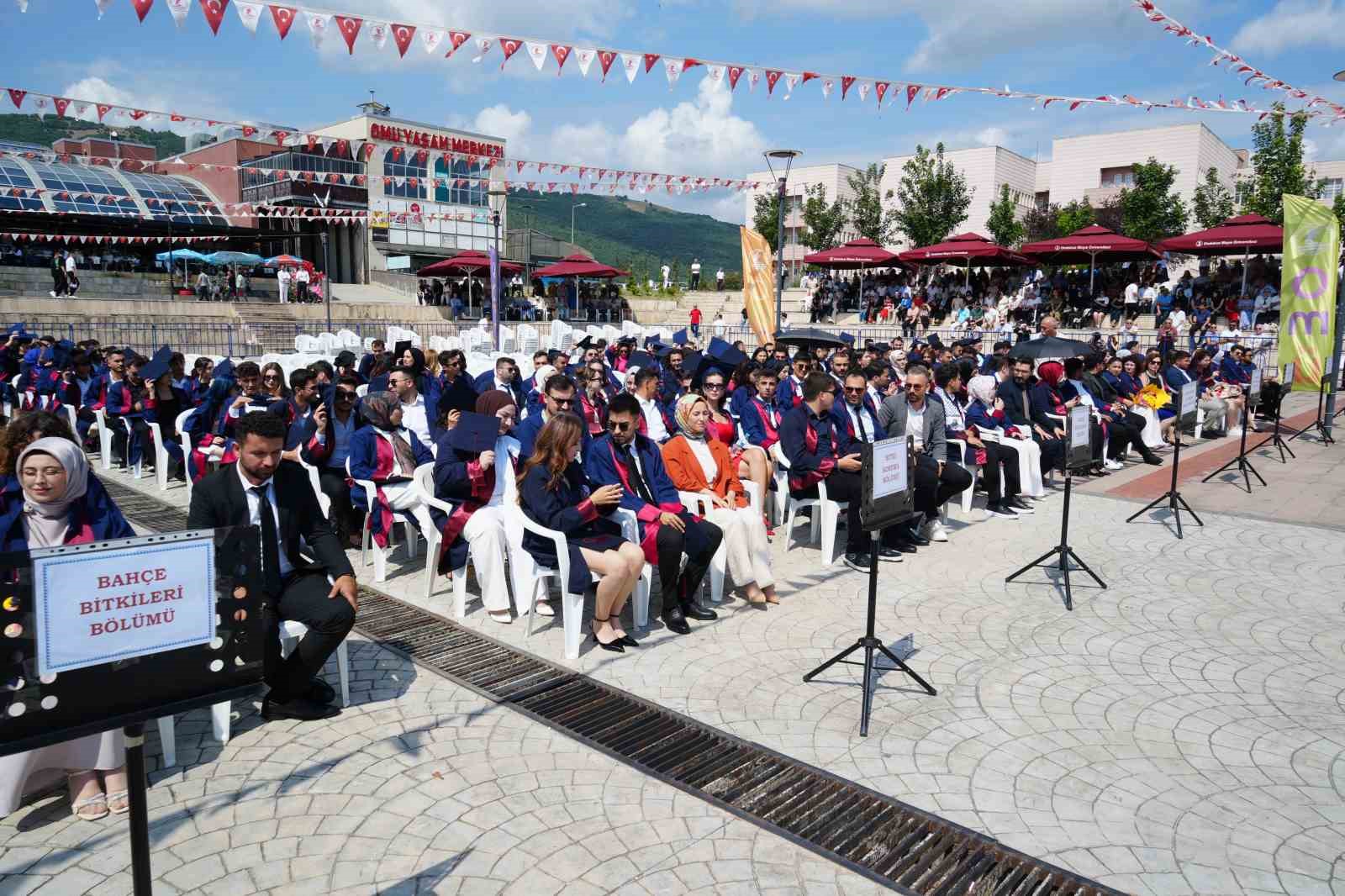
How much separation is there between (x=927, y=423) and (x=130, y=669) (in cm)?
688

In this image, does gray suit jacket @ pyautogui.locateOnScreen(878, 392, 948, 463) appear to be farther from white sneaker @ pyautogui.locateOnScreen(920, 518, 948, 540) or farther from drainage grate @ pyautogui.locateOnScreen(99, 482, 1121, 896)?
drainage grate @ pyautogui.locateOnScreen(99, 482, 1121, 896)

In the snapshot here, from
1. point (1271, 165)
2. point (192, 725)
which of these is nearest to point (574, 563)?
point (192, 725)

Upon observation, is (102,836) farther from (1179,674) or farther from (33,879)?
(1179,674)

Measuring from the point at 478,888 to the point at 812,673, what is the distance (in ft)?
7.49

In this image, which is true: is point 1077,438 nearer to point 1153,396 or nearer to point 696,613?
point 696,613

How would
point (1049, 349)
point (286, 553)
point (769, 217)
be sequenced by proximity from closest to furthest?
point (286, 553), point (1049, 349), point (769, 217)

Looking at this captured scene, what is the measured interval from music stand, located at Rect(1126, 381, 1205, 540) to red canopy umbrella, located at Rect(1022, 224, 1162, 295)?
1233 cm

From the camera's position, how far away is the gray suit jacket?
803cm

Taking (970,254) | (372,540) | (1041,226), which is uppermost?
(1041,226)

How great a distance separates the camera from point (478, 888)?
10.3 ft

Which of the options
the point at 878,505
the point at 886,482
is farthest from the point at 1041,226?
the point at 878,505

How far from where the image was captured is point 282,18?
301 inches

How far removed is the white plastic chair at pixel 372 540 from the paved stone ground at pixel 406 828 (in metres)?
2.39

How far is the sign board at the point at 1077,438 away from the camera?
6344 mm
